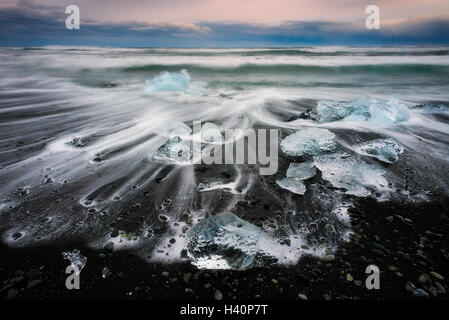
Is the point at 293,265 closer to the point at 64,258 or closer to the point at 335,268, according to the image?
the point at 335,268

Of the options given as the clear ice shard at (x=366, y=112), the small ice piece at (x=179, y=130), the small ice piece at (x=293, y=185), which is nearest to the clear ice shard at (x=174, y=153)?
the small ice piece at (x=179, y=130)

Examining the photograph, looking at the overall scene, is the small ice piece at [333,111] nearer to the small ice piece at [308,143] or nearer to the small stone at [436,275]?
the small ice piece at [308,143]

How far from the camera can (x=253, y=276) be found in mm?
2229

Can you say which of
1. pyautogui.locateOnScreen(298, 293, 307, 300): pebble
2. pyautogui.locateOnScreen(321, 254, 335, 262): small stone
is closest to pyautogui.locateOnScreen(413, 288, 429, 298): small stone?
pyautogui.locateOnScreen(321, 254, 335, 262): small stone

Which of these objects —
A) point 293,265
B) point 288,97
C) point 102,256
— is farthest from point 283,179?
point 288,97

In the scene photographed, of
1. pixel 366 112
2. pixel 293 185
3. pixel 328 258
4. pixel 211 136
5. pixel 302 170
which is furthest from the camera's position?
pixel 366 112

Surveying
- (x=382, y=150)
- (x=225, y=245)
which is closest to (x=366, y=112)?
(x=382, y=150)

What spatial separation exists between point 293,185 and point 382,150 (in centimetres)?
198

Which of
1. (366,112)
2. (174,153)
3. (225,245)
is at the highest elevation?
(366,112)

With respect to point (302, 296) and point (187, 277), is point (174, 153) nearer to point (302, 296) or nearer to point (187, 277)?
point (187, 277)

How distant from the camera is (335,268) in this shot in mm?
2293

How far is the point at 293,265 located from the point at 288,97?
8408mm

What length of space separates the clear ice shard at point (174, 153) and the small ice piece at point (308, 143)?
169 centimetres

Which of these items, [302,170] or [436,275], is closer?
[436,275]
